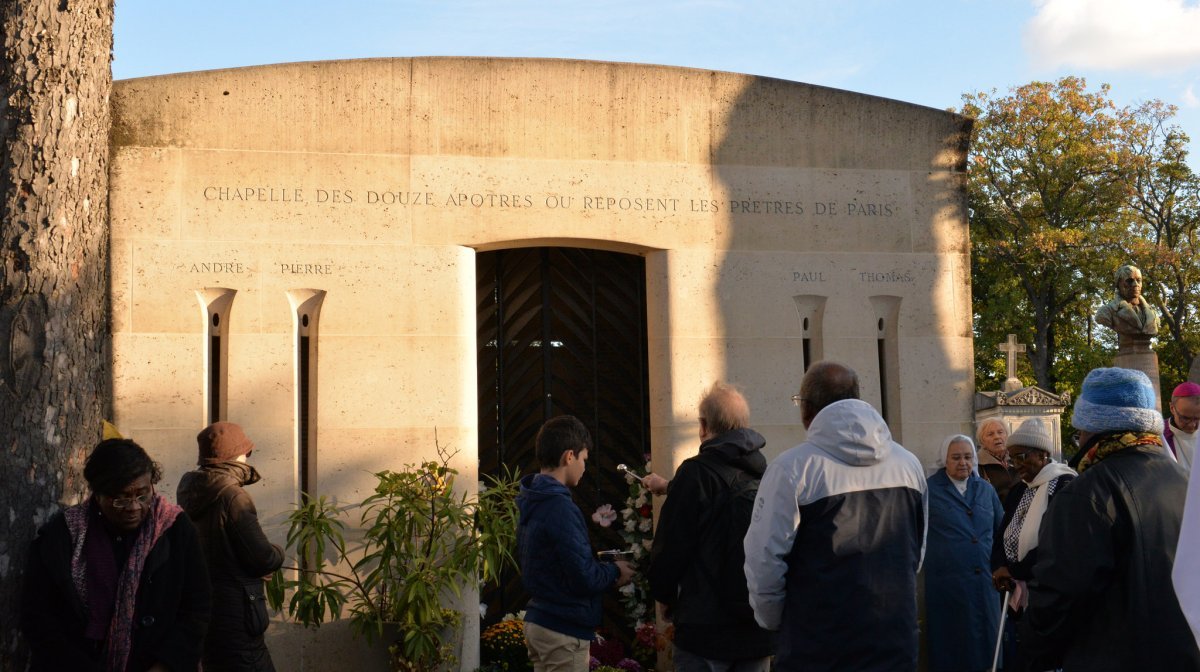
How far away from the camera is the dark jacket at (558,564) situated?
541 centimetres

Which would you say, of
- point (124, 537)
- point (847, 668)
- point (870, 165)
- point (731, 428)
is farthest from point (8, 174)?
point (870, 165)

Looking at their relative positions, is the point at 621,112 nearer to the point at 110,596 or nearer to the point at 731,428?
the point at 731,428

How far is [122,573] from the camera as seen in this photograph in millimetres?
4402

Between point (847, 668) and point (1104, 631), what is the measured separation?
850mm

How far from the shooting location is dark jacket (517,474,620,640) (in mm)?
5406

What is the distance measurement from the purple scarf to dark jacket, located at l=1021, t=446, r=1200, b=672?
2.99 meters

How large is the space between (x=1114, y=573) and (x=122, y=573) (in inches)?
129

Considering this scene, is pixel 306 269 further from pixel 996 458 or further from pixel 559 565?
pixel 996 458

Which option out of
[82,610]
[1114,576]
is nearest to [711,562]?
[1114,576]

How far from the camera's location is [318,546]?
7820 mm

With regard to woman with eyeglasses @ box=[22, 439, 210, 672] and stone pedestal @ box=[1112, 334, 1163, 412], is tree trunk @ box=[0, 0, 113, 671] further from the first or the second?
stone pedestal @ box=[1112, 334, 1163, 412]

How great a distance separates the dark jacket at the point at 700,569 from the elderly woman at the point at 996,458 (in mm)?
3585

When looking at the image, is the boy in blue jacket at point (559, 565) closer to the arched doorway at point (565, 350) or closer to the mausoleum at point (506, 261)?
the mausoleum at point (506, 261)

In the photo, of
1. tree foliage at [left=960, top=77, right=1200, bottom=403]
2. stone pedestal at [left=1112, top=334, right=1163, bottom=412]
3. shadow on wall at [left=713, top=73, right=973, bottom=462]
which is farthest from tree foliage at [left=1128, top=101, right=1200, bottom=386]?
shadow on wall at [left=713, top=73, right=973, bottom=462]
